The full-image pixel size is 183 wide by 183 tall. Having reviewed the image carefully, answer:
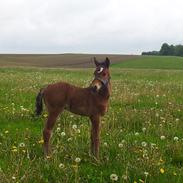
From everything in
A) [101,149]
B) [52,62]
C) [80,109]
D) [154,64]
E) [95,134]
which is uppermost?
[80,109]

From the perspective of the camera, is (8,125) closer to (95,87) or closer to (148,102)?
(95,87)

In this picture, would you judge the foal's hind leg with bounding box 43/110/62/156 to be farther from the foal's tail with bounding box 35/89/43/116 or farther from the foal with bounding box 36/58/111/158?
the foal's tail with bounding box 35/89/43/116

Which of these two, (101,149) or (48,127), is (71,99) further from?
(101,149)

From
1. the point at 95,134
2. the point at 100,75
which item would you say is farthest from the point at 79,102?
the point at 100,75

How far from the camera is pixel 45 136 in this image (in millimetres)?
8195

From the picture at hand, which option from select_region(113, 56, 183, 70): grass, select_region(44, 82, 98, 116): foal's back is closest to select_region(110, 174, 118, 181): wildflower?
select_region(44, 82, 98, 116): foal's back

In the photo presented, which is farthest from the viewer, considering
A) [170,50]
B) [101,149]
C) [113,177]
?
[170,50]

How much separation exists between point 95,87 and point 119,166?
146 centimetres

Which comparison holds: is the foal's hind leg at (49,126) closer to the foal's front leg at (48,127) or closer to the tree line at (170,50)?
the foal's front leg at (48,127)

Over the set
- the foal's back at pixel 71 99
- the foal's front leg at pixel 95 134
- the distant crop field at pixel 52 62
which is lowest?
the distant crop field at pixel 52 62

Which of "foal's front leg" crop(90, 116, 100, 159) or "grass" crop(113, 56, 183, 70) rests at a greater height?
"foal's front leg" crop(90, 116, 100, 159)

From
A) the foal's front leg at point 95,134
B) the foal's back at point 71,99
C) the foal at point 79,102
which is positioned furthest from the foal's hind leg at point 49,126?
the foal's front leg at point 95,134

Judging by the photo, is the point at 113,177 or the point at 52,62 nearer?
the point at 113,177

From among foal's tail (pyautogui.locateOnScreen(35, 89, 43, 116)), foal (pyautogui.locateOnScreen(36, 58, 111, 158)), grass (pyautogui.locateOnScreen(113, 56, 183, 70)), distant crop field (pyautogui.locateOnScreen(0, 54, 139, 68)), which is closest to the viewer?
foal (pyautogui.locateOnScreen(36, 58, 111, 158))
